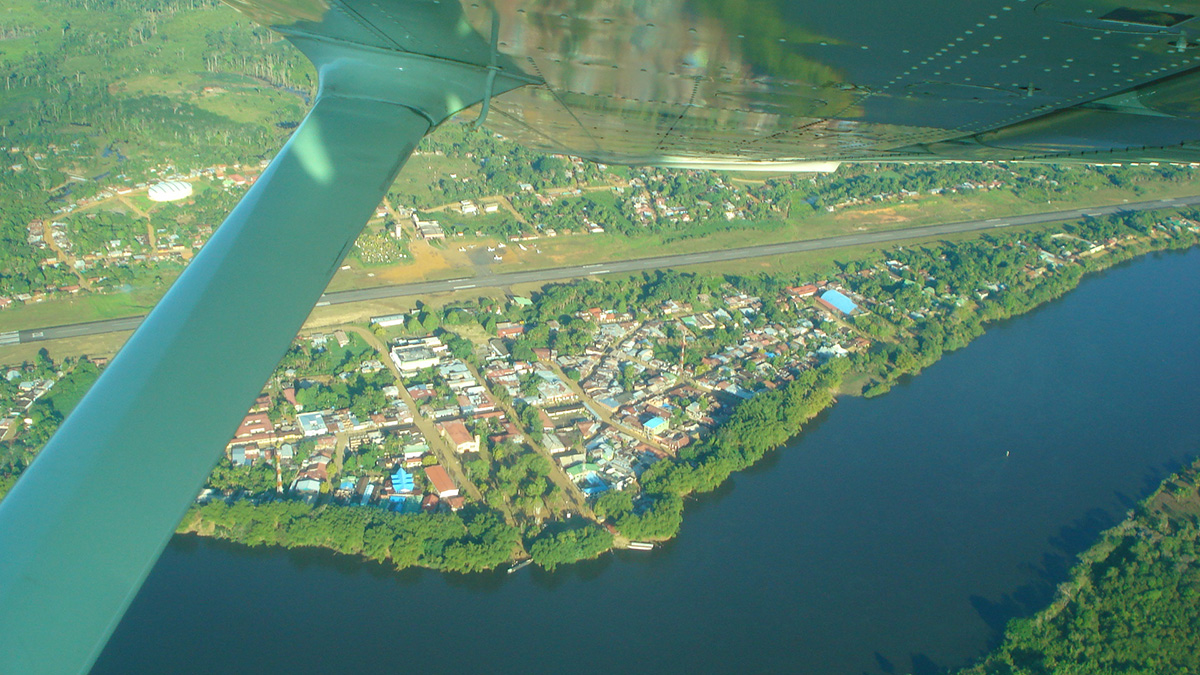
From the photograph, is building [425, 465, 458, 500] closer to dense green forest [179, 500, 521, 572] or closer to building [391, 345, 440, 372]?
dense green forest [179, 500, 521, 572]

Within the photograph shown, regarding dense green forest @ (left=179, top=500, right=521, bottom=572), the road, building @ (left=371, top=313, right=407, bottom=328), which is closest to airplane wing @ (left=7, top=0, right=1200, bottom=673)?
dense green forest @ (left=179, top=500, right=521, bottom=572)

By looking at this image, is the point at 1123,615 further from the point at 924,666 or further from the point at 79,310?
the point at 79,310

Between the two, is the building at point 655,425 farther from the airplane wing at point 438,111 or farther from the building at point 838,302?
the airplane wing at point 438,111

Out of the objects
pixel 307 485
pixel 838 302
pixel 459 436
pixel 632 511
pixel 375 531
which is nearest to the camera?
pixel 375 531

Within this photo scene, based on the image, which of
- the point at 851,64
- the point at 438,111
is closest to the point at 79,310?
the point at 438,111

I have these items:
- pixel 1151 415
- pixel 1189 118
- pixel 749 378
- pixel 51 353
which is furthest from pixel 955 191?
pixel 1189 118

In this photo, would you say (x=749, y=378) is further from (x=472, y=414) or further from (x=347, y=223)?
(x=347, y=223)

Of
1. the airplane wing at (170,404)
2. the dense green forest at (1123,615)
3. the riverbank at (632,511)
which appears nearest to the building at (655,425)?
the riverbank at (632,511)
